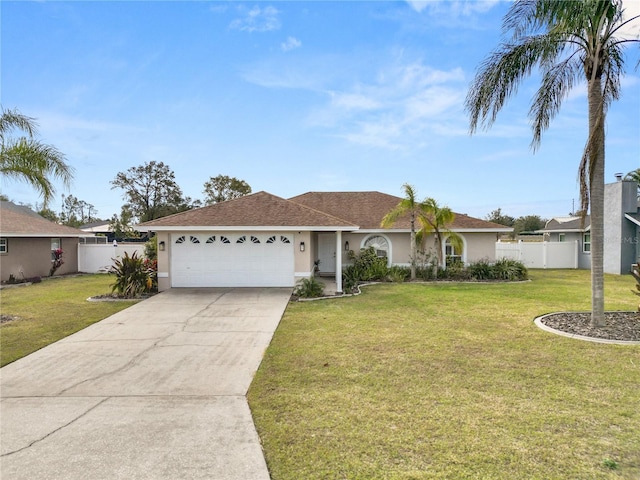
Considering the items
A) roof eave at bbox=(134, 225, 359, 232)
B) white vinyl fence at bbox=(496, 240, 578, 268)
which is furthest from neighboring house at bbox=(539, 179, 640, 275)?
roof eave at bbox=(134, 225, 359, 232)

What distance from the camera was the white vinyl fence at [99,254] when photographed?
2178cm

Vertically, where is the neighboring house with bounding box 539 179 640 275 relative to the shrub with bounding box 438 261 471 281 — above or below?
above

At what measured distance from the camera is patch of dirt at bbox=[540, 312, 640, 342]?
759 centimetres

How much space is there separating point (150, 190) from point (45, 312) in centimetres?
3745

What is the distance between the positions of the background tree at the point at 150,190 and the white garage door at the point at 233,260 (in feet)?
107

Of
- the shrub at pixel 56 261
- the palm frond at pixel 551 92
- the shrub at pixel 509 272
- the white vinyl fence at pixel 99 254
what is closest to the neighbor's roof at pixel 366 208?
the shrub at pixel 509 272

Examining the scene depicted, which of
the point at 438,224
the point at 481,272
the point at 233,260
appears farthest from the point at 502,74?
the point at 233,260

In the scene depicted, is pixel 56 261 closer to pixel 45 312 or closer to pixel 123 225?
pixel 45 312

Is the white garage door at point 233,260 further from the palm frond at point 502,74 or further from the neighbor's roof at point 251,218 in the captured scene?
the palm frond at point 502,74

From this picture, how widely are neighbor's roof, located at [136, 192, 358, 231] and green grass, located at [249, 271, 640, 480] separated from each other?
5352 millimetres

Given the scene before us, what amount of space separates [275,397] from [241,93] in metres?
13.8

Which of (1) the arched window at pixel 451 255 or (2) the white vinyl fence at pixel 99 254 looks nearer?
(1) the arched window at pixel 451 255

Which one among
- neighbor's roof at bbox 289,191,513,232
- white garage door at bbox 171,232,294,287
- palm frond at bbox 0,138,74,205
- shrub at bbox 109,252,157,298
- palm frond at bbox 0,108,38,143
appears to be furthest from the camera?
neighbor's roof at bbox 289,191,513,232

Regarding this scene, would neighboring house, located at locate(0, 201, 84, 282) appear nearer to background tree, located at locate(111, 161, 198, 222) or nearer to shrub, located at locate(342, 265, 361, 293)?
shrub, located at locate(342, 265, 361, 293)
